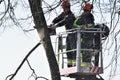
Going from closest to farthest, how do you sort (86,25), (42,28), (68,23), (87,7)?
(42,28) < (87,7) < (86,25) < (68,23)

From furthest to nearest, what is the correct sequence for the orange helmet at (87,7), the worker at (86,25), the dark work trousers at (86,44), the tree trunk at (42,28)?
1. the dark work trousers at (86,44)
2. the worker at (86,25)
3. the orange helmet at (87,7)
4. the tree trunk at (42,28)

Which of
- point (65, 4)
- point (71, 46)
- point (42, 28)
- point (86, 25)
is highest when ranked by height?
point (65, 4)

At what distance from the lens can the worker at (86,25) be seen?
825 centimetres

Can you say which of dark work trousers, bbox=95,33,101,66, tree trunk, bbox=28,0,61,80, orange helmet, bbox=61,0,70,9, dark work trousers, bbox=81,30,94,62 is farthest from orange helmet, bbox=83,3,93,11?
tree trunk, bbox=28,0,61,80

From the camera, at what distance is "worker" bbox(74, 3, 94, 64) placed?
8252 millimetres

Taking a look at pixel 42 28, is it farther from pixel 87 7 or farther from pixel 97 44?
pixel 97 44

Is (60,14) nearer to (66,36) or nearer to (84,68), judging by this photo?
(66,36)

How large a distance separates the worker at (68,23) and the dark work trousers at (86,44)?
18cm

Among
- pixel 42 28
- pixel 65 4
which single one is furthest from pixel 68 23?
pixel 42 28

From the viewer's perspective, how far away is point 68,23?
869 cm

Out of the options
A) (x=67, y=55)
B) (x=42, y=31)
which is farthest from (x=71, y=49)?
(x=42, y=31)

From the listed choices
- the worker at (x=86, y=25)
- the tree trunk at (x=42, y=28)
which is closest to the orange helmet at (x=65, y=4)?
the worker at (x=86, y=25)

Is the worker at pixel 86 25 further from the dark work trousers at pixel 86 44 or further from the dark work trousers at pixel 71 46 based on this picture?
the dark work trousers at pixel 71 46

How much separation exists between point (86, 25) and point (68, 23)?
1.20 ft
